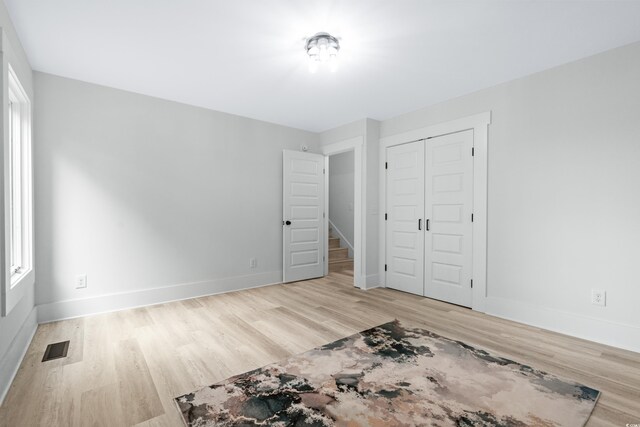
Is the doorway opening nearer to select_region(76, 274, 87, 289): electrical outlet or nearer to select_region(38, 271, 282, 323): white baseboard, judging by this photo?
select_region(38, 271, 282, 323): white baseboard

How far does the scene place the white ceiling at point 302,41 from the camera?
81.8 inches

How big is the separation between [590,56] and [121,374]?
4598 millimetres

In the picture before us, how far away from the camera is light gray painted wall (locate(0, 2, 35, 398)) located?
1913mm

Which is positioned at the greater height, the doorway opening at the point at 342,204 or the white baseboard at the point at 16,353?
the doorway opening at the point at 342,204

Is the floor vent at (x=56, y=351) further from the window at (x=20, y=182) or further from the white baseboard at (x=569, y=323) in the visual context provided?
the white baseboard at (x=569, y=323)

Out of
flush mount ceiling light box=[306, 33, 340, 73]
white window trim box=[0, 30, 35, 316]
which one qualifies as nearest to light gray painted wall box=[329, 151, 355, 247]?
flush mount ceiling light box=[306, 33, 340, 73]

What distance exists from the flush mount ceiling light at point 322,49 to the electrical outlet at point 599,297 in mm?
3048

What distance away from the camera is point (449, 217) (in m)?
3.72

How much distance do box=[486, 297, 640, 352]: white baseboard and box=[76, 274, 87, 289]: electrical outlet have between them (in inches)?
175

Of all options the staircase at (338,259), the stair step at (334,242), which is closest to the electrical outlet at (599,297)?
the staircase at (338,259)

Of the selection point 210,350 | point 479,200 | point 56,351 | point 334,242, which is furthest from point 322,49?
point 334,242

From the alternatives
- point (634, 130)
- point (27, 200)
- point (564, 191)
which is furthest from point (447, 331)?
point (27, 200)

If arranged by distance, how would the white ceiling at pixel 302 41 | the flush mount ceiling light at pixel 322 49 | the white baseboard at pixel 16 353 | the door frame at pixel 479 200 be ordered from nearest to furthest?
the white baseboard at pixel 16 353, the white ceiling at pixel 302 41, the flush mount ceiling light at pixel 322 49, the door frame at pixel 479 200

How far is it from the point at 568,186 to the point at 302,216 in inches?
134
